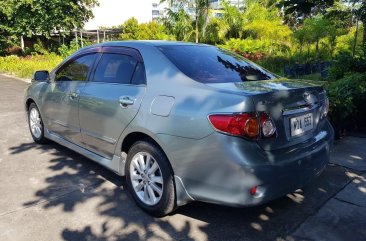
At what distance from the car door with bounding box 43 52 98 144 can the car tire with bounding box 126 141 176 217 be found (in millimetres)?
1143

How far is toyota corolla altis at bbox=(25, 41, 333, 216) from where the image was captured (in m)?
2.81

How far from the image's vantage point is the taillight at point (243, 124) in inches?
109

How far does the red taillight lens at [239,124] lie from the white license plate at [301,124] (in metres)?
0.44

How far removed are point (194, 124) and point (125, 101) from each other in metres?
0.94

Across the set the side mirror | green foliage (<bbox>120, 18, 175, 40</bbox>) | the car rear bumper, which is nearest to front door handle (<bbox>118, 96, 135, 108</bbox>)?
the car rear bumper

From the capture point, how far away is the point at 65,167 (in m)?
4.82

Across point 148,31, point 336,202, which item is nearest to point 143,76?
point 336,202

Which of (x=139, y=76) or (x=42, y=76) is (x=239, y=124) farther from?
(x=42, y=76)

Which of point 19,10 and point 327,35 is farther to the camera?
point 19,10

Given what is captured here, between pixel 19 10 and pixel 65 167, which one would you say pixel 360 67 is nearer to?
pixel 65 167

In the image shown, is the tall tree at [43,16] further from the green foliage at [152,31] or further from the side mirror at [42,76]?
the side mirror at [42,76]

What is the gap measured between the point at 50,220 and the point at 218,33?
71.0 feet

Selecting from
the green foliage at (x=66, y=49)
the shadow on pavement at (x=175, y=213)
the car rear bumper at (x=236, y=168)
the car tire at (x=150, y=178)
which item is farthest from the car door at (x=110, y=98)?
the green foliage at (x=66, y=49)

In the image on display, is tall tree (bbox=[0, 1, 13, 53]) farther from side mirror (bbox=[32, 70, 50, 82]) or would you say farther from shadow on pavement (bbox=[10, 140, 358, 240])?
shadow on pavement (bbox=[10, 140, 358, 240])
